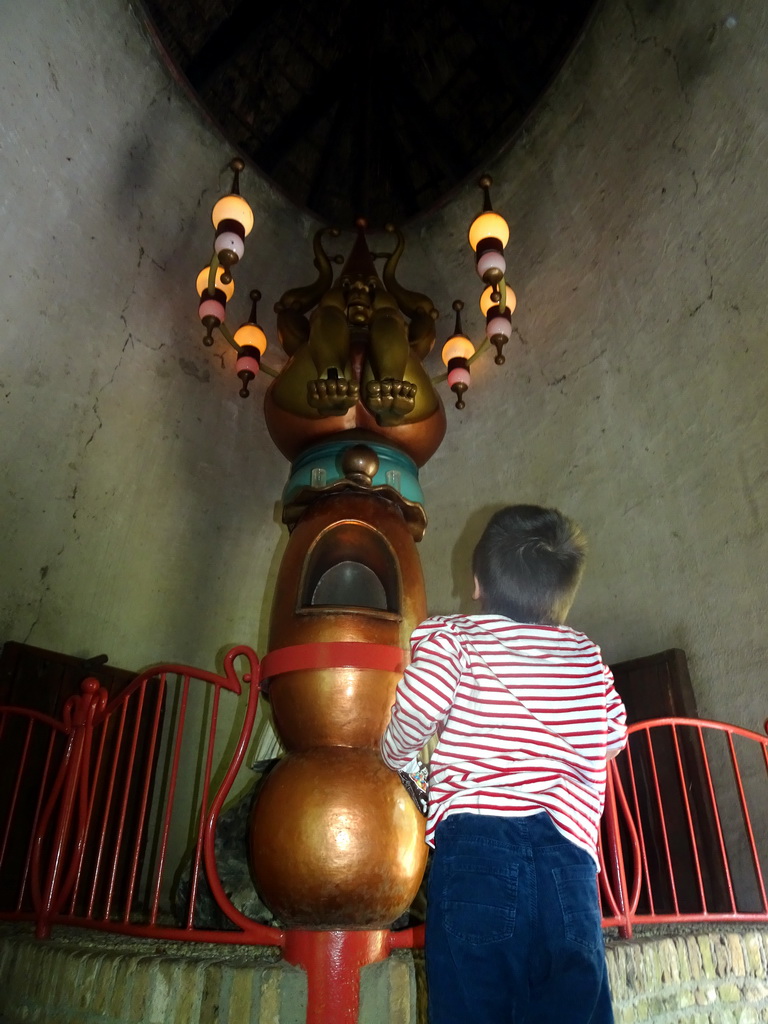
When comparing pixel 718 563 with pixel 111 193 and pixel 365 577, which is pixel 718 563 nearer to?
pixel 365 577

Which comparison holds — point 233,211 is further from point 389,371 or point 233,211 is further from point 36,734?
point 36,734

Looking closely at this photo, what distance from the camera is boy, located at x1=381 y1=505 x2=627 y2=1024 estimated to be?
1.00 metres

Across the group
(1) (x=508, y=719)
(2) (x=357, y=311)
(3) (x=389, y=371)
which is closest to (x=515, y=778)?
(1) (x=508, y=719)

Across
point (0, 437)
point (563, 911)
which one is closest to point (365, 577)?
point (563, 911)

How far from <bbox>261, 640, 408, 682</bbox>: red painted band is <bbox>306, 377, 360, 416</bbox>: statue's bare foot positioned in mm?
829

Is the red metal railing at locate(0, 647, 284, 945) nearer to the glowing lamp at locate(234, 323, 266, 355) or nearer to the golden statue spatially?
the golden statue

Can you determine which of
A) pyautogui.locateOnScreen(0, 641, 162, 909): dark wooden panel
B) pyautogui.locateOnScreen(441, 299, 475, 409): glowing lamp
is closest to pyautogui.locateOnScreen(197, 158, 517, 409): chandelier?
pyautogui.locateOnScreen(441, 299, 475, 409): glowing lamp

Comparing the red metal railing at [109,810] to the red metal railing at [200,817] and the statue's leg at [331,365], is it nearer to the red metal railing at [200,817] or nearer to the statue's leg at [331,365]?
the red metal railing at [200,817]

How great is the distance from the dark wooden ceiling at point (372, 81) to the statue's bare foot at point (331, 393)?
8.32 ft

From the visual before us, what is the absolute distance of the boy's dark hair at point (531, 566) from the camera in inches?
50.5

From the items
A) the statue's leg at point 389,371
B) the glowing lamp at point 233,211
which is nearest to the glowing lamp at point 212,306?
the glowing lamp at point 233,211

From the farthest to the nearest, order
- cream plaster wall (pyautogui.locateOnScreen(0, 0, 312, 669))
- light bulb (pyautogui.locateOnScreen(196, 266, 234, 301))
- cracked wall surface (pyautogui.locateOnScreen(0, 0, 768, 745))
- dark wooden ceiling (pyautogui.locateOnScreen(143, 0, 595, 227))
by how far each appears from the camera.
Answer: dark wooden ceiling (pyautogui.locateOnScreen(143, 0, 595, 227)) < cream plaster wall (pyautogui.locateOnScreen(0, 0, 312, 669)) < cracked wall surface (pyautogui.locateOnScreen(0, 0, 768, 745)) < light bulb (pyautogui.locateOnScreen(196, 266, 234, 301))

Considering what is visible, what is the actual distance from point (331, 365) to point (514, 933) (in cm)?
189

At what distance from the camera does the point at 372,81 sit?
15.9ft
